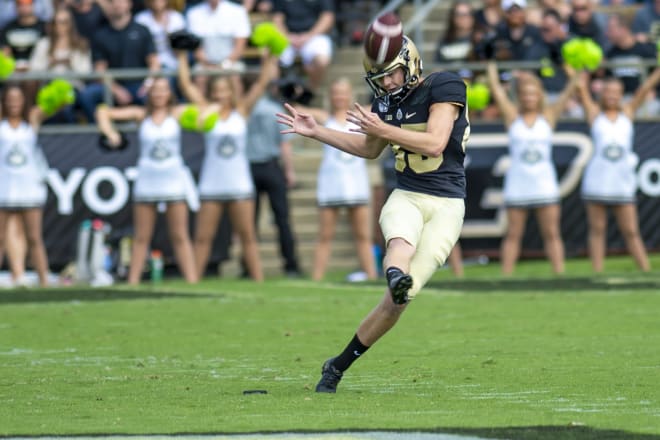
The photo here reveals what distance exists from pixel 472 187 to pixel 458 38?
2332 mm

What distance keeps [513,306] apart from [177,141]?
4.91 metres

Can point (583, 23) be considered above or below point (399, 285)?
below

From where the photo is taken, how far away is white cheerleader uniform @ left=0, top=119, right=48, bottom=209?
16.3 m

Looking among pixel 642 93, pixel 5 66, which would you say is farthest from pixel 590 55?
pixel 5 66

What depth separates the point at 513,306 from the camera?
13188 mm

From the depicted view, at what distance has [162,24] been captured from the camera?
19156mm

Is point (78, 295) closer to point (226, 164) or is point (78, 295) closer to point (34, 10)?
point (226, 164)

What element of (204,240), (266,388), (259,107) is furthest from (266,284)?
(266,388)

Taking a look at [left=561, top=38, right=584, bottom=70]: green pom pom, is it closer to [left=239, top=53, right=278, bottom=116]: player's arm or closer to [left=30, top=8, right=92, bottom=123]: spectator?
[left=239, top=53, right=278, bottom=116]: player's arm

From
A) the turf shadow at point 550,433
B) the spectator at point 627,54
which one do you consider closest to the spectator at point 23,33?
the spectator at point 627,54

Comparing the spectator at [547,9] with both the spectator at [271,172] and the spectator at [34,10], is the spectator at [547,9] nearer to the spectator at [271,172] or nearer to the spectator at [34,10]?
the spectator at [271,172]

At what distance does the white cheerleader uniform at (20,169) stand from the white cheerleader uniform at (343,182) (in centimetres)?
318

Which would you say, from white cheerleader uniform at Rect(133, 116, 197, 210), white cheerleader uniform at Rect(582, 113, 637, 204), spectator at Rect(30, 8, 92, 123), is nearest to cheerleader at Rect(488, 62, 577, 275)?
white cheerleader uniform at Rect(582, 113, 637, 204)

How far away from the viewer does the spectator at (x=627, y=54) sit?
1922 centimetres
